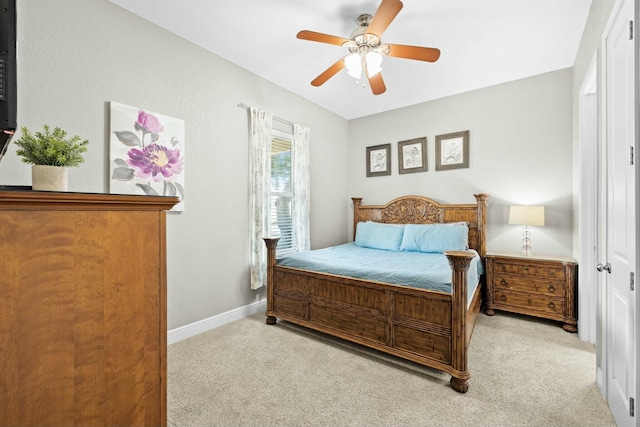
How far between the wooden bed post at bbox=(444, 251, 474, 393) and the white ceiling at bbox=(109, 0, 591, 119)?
199 centimetres

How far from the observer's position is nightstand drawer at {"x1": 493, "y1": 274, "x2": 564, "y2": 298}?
2936 millimetres

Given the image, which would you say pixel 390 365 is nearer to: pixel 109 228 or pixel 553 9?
pixel 109 228

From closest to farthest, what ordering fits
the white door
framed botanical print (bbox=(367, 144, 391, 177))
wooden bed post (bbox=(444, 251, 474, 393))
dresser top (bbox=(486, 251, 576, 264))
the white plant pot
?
the white plant pot < the white door < wooden bed post (bbox=(444, 251, 474, 393)) < dresser top (bbox=(486, 251, 576, 264)) < framed botanical print (bbox=(367, 144, 391, 177))

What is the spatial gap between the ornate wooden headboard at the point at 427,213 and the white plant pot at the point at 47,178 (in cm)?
390

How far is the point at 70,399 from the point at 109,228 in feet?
1.64

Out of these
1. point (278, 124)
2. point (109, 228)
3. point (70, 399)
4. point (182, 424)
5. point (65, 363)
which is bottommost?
point (182, 424)

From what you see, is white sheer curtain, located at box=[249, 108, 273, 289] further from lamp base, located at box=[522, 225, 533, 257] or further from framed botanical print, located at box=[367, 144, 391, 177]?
lamp base, located at box=[522, 225, 533, 257]

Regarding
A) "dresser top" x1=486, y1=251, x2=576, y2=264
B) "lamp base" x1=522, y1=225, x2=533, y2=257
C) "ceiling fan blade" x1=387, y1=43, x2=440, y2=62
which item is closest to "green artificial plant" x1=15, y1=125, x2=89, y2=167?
"ceiling fan blade" x1=387, y1=43, x2=440, y2=62

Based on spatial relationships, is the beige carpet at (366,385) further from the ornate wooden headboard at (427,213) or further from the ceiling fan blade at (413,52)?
the ceiling fan blade at (413,52)

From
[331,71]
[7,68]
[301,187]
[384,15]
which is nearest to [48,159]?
[7,68]

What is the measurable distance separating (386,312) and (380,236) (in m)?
1.75

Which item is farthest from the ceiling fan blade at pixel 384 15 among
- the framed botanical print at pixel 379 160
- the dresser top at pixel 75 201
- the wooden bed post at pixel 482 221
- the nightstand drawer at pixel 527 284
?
the nightstand drawer at pixel 527 284

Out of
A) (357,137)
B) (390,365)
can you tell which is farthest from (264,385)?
(357,137)

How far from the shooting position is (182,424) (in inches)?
64.3
